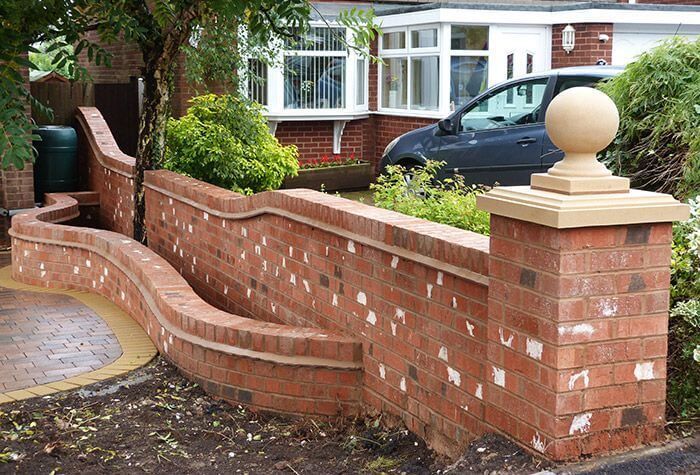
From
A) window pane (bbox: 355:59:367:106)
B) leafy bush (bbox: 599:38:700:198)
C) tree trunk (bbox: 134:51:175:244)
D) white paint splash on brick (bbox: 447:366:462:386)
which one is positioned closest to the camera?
white paint splash on brick (bbox: 447:366:462:386)

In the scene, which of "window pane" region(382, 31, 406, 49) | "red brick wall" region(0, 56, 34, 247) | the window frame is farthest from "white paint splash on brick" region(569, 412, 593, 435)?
"window pane" region(382, 31, 406, 49)

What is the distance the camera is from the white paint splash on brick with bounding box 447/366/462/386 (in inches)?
187

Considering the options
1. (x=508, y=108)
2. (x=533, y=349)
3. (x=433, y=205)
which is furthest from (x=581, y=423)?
(x=508, y=108)

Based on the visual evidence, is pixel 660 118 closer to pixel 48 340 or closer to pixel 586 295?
pixel 586 295

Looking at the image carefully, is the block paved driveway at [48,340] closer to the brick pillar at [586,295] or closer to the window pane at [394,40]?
the brick pillar at [586,295]

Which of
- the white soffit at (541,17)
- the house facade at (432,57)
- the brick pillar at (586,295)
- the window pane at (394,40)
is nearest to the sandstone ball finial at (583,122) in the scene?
the brick pillar at (586,295)

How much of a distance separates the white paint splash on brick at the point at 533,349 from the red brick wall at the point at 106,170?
8.07m

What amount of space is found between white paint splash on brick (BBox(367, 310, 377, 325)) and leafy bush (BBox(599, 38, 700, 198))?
2022mm

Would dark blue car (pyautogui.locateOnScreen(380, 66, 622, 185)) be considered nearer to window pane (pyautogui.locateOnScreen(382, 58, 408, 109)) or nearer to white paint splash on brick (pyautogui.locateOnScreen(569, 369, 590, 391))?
window pane (pyautogui.locateOnScreen(382, 58, 408, 109))

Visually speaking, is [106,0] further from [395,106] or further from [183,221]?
[395,106]

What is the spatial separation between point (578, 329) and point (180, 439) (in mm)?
2912

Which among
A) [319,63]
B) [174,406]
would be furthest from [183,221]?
[319,63]

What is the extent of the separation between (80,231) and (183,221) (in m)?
1.68

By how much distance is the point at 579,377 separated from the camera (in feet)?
12.7
